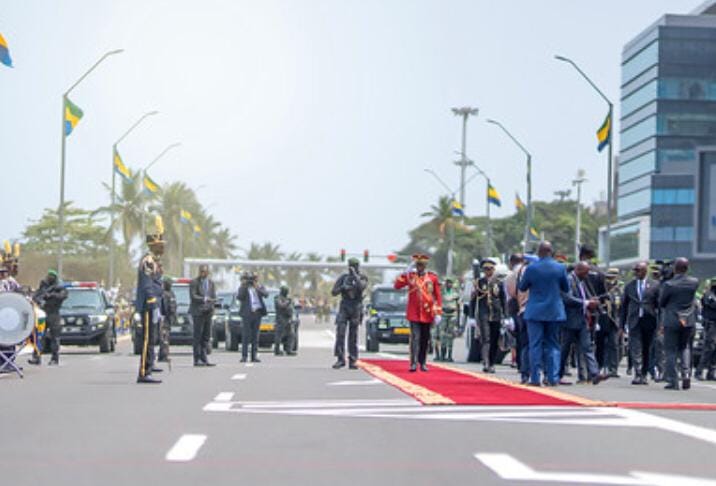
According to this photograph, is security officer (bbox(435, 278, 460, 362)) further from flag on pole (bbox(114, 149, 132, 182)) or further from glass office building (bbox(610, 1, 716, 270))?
glass office building (bbox(610, 1, 716, 270))

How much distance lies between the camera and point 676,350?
21.2m

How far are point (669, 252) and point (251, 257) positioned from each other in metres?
71.7

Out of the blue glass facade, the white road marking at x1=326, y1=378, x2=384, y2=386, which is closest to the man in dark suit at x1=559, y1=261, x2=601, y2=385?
the white road marking at x1=326, y1=378, x2=384, y2=386

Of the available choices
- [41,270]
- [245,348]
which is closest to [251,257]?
[41,270]

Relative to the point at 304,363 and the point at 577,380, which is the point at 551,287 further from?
the point at 304,363

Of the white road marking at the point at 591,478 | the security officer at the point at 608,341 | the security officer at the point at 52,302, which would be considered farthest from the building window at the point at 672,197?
the white road marking at the point at 591,478

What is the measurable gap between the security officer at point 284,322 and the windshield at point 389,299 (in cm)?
314

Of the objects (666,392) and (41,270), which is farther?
(41,270)

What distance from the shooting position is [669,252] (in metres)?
114

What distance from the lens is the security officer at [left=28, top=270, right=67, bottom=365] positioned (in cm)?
2745

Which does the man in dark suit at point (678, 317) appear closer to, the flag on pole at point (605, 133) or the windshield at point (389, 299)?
the windshield at point (389, 299)

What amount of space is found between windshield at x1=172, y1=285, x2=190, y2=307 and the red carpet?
14537 mm

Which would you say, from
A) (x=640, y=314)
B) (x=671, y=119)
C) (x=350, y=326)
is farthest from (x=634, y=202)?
(x=640, y=314)

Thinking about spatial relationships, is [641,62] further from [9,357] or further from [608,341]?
[9,357]
